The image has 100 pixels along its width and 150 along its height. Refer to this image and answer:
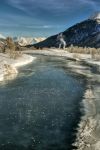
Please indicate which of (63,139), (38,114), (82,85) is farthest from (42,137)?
(82,85)

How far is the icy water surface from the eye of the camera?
29.5m

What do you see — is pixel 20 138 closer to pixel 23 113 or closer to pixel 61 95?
pixel 23 113

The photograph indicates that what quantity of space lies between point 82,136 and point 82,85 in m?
30.1

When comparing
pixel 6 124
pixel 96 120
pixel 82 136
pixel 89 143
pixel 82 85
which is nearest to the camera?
pixel 89 143

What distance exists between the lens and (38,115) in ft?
123

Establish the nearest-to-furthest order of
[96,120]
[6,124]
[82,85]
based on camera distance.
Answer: [6,124]
[96,120]
[82,85]

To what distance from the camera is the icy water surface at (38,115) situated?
96.8ft

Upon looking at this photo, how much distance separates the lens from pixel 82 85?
60.8 m

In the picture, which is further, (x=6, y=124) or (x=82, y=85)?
(x=82, y=85)

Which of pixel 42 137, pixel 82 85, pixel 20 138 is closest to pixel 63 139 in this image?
pixel 42 137

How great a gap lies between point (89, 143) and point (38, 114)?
10138 mm

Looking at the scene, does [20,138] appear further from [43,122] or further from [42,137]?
[43,122]

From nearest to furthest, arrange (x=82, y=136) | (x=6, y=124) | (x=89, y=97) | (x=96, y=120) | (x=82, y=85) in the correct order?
1. (x=82, y=136)
2. (x=6, y=124)
3. (x=96, y=120)
4. (x=89, y=97)
5. (x=82, y=85)

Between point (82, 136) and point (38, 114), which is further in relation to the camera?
point (38, 114)
